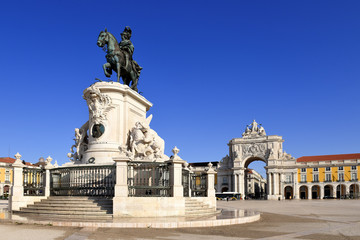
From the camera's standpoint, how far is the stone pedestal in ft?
51.3

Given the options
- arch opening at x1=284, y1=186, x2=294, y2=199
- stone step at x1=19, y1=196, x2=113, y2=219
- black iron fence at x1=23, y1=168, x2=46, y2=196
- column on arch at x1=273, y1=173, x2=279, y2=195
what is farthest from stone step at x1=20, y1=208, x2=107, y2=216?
arch opening at x1=284, y1=186, x2=294, y2=199

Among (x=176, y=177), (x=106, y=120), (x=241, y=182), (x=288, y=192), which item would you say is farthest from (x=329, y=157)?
(x=176, y=177)

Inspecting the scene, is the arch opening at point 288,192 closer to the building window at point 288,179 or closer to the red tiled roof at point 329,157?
the building window at point 288,179

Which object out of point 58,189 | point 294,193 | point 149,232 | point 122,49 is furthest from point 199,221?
point 294,193

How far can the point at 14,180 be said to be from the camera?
608 inches

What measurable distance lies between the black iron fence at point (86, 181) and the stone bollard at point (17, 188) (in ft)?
4.23

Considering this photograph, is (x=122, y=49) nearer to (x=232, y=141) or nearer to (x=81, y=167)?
(x=81, y=167)

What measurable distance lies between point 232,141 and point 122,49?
7318 cm

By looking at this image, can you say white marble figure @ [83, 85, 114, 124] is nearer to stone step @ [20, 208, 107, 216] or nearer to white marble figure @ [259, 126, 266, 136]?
stone step @ [20, 208, 107, 216]

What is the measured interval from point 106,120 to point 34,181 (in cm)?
387

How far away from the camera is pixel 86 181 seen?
14125 millimetres

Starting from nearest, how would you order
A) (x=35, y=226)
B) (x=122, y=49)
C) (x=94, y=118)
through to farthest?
(x=35, y=226), (x=94, y=118), (x=122, y=49)

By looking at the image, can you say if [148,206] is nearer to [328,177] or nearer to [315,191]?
[328,177]

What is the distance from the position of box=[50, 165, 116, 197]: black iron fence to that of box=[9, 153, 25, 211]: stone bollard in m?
1.29
